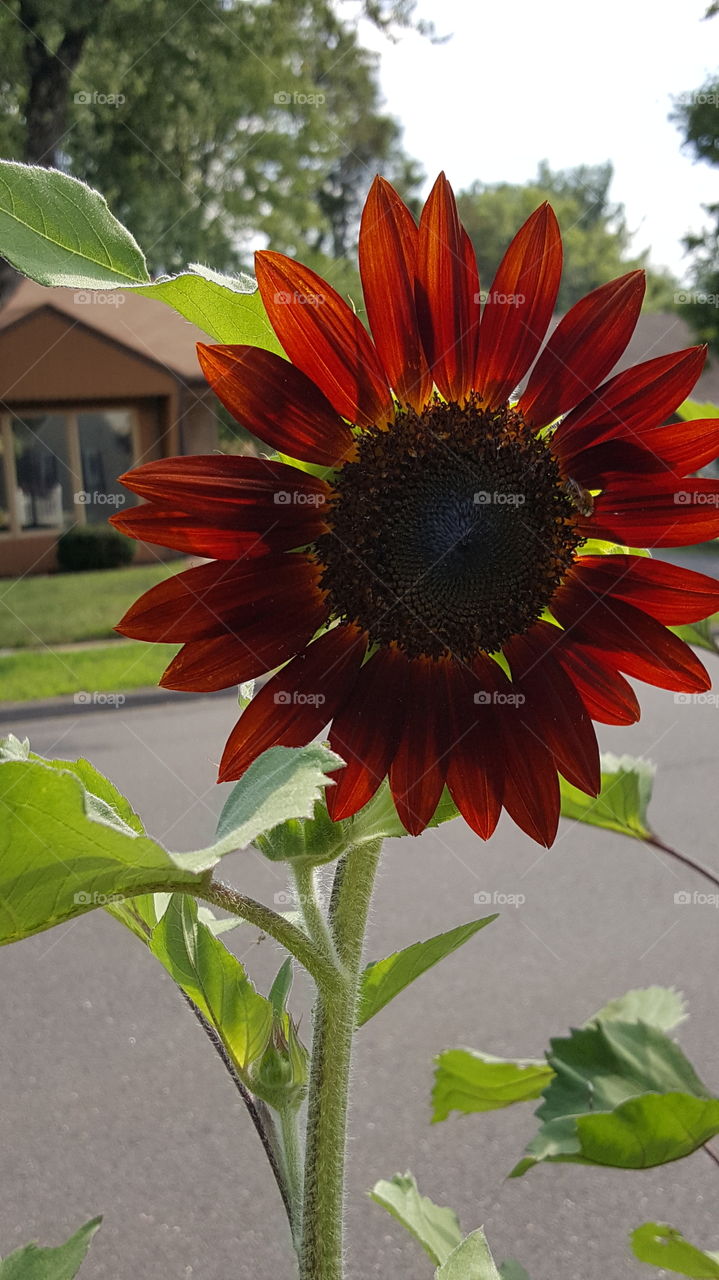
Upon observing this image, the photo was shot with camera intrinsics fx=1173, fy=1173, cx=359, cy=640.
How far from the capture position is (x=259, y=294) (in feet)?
1.67

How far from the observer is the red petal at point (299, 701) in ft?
1.71

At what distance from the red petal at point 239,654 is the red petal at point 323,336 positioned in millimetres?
106

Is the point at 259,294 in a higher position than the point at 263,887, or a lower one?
higher

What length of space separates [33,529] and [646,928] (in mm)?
15022

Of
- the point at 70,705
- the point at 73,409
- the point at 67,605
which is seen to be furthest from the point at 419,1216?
the point at 73,409

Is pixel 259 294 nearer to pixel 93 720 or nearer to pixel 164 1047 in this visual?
pixel 164 1047

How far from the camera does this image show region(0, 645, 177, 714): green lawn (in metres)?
9.91

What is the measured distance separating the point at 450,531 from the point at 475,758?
121 mm

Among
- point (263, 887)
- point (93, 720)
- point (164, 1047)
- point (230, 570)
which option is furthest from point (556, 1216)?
point (93, 720)

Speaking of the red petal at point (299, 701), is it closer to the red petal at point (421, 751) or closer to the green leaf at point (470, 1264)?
the red petal at point (421, 751)

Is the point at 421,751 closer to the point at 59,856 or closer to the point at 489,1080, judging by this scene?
the point at 59,856

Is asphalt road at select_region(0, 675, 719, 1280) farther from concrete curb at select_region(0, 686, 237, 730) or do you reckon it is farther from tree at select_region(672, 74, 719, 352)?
tree at select_region(672, 74, 719, 352)

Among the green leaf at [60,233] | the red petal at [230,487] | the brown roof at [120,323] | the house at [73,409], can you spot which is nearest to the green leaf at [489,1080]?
the red petal at [230,487]

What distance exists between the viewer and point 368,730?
0.54m
